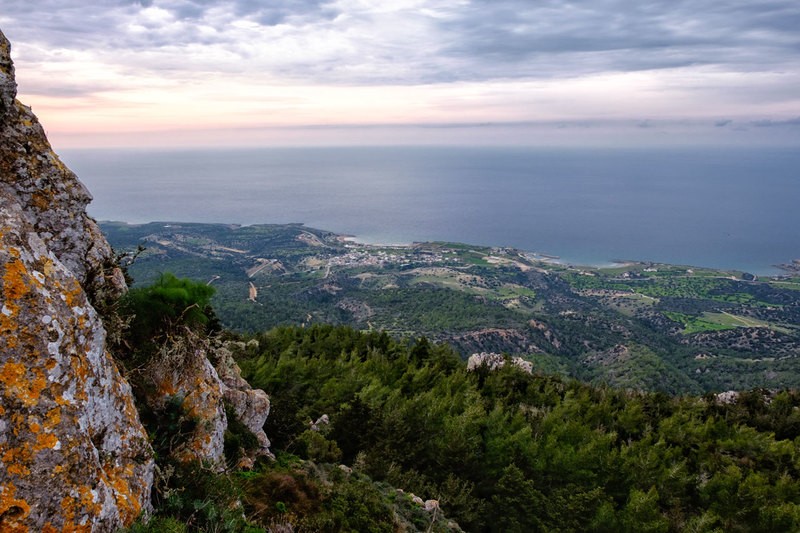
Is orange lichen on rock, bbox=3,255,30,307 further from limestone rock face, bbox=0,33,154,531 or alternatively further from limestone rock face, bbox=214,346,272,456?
limestone rock face, bbox=214,346,272,456

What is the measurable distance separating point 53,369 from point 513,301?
80428 millimetres

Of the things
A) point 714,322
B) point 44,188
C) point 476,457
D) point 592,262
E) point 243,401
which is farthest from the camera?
point 592,262

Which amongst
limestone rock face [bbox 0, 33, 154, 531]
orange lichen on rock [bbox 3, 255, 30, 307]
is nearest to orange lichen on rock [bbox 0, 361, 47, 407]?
limestone rock face [bbox 0, 33, 154, 531]

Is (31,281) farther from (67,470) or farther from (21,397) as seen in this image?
(67,470)

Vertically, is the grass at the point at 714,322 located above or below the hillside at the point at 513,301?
below

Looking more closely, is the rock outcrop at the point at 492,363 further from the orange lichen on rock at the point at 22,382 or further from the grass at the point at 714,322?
the grass at the point at 714,322

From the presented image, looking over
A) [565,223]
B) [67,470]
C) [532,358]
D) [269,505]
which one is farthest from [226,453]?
[565,223]

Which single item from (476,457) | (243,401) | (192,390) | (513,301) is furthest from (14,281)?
(513,301)

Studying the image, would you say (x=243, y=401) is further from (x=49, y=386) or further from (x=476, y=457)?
(x=476, y=457)

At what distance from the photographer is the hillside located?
50.3 metres

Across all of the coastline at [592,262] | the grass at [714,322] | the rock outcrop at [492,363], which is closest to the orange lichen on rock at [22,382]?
the rock outcrop at [492,363]

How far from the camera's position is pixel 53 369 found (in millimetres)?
3734

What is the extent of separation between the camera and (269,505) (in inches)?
265

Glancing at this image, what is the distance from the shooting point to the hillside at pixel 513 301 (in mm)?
50344
